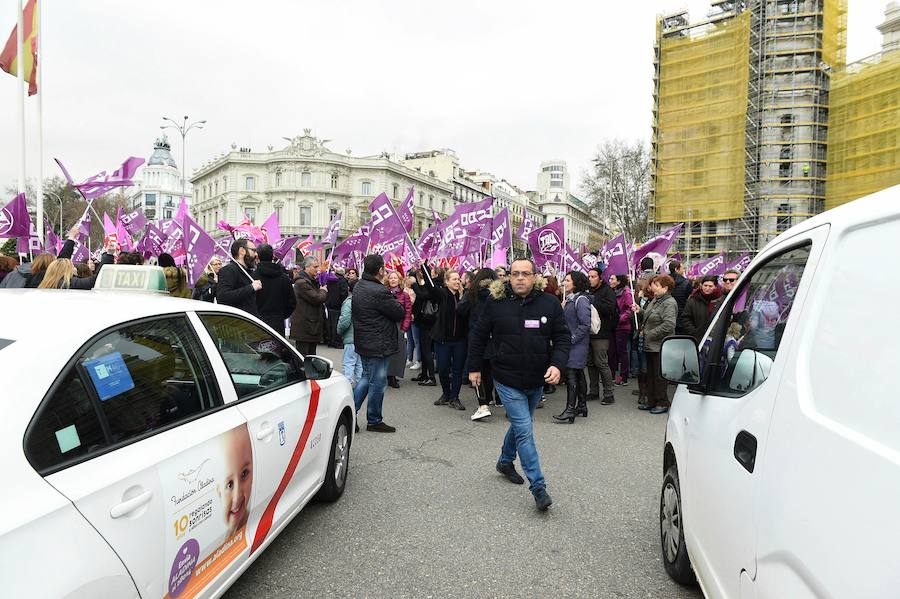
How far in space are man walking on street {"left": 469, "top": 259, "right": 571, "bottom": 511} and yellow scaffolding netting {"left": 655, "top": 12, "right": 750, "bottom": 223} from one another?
4347 centimetres

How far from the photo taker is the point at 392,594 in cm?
315

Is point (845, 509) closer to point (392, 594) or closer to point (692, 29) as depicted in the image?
point (392, 594)

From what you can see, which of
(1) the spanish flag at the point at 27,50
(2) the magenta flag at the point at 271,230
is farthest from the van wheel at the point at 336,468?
(1) the spanish flag at the point at 27,50

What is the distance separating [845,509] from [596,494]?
11.7 ft

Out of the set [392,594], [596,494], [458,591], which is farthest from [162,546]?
[596,494]

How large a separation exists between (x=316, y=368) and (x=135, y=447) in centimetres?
183

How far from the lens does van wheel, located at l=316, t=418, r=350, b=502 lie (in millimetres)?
4293

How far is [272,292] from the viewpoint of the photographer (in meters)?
7.30

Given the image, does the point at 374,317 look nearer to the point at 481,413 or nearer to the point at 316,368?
the point at 481,413

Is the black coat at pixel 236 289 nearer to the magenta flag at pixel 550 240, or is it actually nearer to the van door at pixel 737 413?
the van door at pixel 737 413

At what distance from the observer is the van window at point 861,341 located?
134 centimetres

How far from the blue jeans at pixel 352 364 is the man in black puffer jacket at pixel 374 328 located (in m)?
0.52

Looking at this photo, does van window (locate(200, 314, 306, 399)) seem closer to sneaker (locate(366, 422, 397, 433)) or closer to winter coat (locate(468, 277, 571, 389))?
winter coat (locate(468, 277, 571, 389))

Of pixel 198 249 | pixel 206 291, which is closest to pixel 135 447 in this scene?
pixel 198 249
